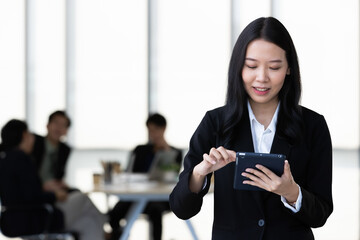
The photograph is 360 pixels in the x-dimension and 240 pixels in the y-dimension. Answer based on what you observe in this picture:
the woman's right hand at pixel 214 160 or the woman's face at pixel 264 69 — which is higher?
the woman's face at pixel 264 69

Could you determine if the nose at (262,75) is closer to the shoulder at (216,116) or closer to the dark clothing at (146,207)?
the shoulder at (216,116)

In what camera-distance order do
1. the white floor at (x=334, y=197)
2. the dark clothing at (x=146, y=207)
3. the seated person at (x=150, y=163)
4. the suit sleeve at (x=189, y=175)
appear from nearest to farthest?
the suit sleeve at (x=189, y=175), the seated person at (x=150, y=163), the dark clothing at (x=146, y=207), the white floor at (x=334, y=197)

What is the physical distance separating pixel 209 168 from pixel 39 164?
549cm

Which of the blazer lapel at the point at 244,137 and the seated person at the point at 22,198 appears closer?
the blazer lapel at the point at 244,137

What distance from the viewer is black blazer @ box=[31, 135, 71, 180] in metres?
6.78

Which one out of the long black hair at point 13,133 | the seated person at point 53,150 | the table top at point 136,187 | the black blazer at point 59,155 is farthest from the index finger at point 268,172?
the black blazer at point 59,155

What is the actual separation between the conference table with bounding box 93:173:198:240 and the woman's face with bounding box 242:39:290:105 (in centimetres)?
397

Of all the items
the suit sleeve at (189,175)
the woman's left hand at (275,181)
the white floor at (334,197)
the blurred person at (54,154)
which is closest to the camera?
the woman's left hand at (275,181)

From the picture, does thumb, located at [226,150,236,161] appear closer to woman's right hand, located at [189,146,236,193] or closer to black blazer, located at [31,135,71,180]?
woman's right hand, located at [189,146,236,193]

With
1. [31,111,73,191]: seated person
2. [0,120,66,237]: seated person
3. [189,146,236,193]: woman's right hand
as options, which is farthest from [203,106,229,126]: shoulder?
[31,111,73,191]: seated person

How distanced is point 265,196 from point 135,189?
415 cm

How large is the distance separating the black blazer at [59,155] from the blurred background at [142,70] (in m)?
0.72

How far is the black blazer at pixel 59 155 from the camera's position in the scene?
6.78m

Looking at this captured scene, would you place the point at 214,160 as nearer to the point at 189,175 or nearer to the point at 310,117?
the point at 189,175
